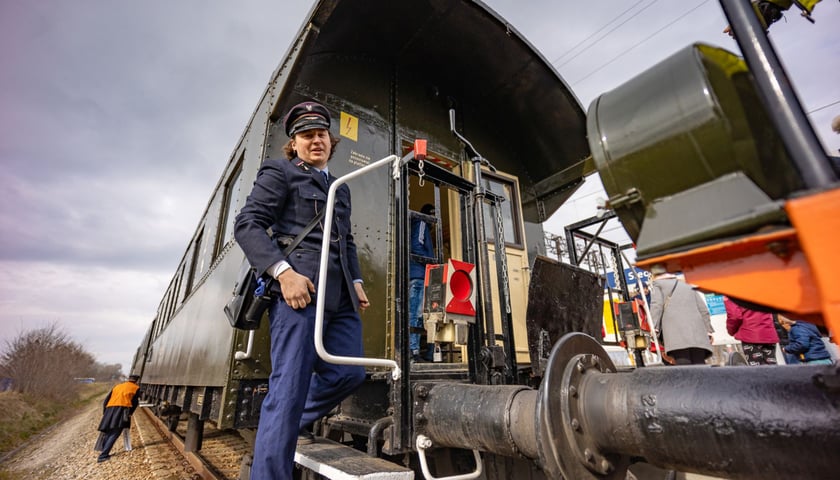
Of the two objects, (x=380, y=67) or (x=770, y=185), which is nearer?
(x=770, y=185)

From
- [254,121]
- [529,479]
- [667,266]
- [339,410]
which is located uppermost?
[254,121]

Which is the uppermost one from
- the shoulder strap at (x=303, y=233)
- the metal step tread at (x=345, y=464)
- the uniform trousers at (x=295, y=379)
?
the shoulder strap at (x=303, y=233)

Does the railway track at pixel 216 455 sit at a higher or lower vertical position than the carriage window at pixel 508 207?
lower

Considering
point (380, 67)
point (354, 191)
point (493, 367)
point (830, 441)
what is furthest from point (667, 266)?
point (380, 67)

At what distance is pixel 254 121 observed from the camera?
354 cm

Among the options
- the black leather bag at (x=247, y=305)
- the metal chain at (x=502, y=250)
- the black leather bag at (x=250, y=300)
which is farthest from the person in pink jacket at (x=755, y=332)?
the black leather bag at (x=247, y=305)

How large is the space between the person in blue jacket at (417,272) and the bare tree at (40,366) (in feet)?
105

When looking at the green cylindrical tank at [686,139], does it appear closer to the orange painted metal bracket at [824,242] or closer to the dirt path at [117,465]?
the orange painted metal bracket at [824,242]

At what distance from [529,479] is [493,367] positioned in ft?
2.04

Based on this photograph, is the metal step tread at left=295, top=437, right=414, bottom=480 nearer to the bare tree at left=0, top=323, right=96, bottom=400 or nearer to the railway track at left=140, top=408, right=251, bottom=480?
the railway track at left=140, top=408, right=251, bottom=480

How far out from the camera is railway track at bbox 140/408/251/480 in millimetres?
4012

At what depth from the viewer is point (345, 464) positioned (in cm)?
160

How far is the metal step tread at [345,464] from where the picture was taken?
57.5 inches

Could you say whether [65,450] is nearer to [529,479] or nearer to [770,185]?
[529,479]
